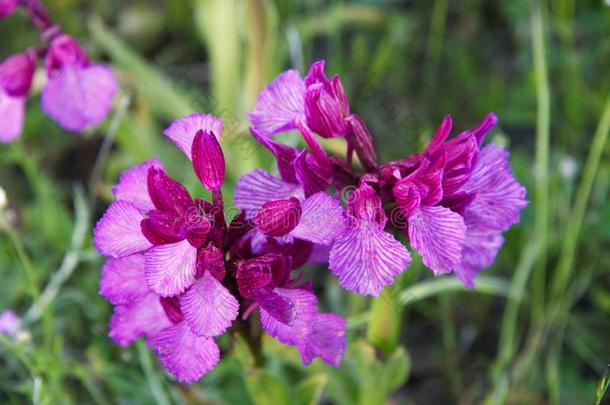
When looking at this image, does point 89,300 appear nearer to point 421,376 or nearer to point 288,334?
point 421,376

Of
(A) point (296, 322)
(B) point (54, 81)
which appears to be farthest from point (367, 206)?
(B) point (54, 81)

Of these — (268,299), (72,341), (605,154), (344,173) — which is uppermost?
(344,173)

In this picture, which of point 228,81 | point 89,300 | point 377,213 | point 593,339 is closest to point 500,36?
point 228,81

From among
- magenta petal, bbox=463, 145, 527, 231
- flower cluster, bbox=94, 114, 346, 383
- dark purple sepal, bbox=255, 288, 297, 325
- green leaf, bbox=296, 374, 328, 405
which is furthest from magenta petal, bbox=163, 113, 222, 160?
green leaf, bbox=296, 374, 328, 405

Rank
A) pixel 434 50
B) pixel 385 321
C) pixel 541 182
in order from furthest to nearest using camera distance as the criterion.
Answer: pixel 434 50
pixel 541 182
pixel 385 321

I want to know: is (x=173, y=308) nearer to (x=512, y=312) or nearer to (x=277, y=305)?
(x=277, y=305)
